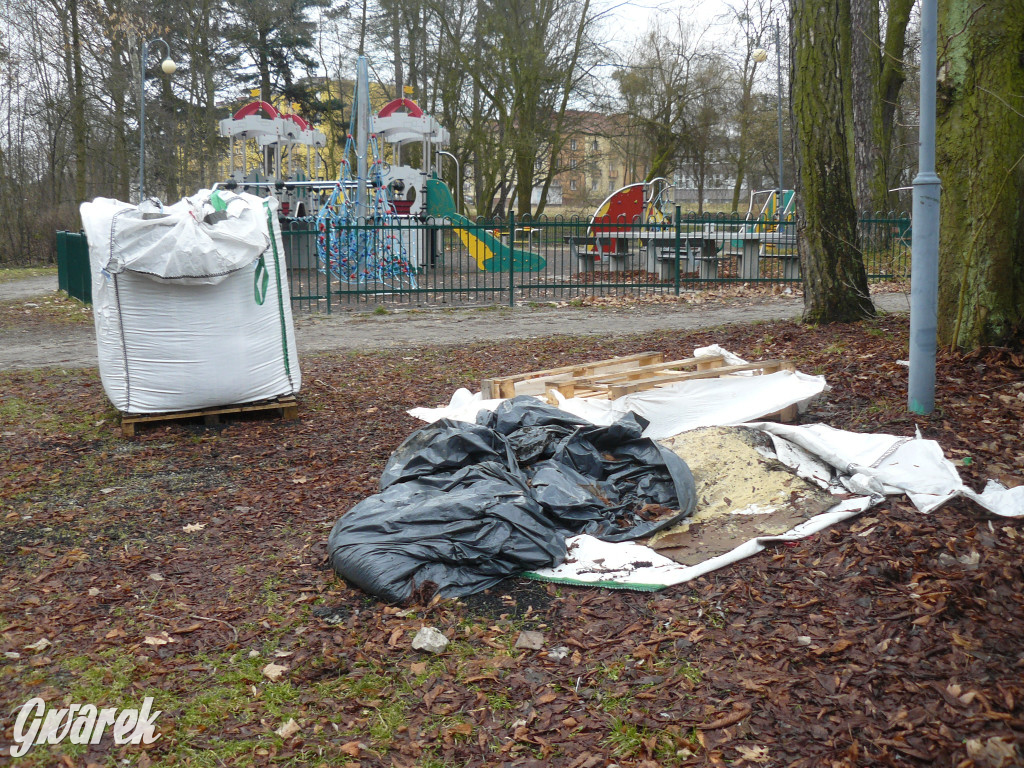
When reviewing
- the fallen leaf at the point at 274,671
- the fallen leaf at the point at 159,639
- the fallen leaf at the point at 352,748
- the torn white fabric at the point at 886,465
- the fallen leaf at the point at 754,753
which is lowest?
the fallen leaf at the point at 352,748

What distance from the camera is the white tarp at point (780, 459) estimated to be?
12.4 feet

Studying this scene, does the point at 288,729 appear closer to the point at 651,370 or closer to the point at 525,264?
the point at 651,370

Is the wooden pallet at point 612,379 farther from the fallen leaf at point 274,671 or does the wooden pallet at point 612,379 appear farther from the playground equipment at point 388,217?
the playground equipment at point 388,217

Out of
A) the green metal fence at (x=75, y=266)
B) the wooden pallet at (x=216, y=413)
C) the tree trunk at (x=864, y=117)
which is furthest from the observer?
the tree trunk at (x=864, y=117)

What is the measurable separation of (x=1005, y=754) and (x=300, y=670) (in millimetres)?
2209

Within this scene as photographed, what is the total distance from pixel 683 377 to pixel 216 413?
3441 mm

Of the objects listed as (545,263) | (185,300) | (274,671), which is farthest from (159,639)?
(545,263)

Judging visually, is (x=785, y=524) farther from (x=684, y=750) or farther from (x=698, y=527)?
(x=684, y=750)

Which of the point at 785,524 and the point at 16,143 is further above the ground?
the point at 16,143

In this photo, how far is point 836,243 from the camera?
8.46 m

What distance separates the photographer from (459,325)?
1242cm

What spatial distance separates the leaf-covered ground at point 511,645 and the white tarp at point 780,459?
0.33 feet

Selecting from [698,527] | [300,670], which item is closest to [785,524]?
[698,527]

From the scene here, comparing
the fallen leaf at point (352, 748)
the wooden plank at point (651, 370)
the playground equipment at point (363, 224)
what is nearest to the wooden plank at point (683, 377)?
the wooden plank at point (651, 370)
